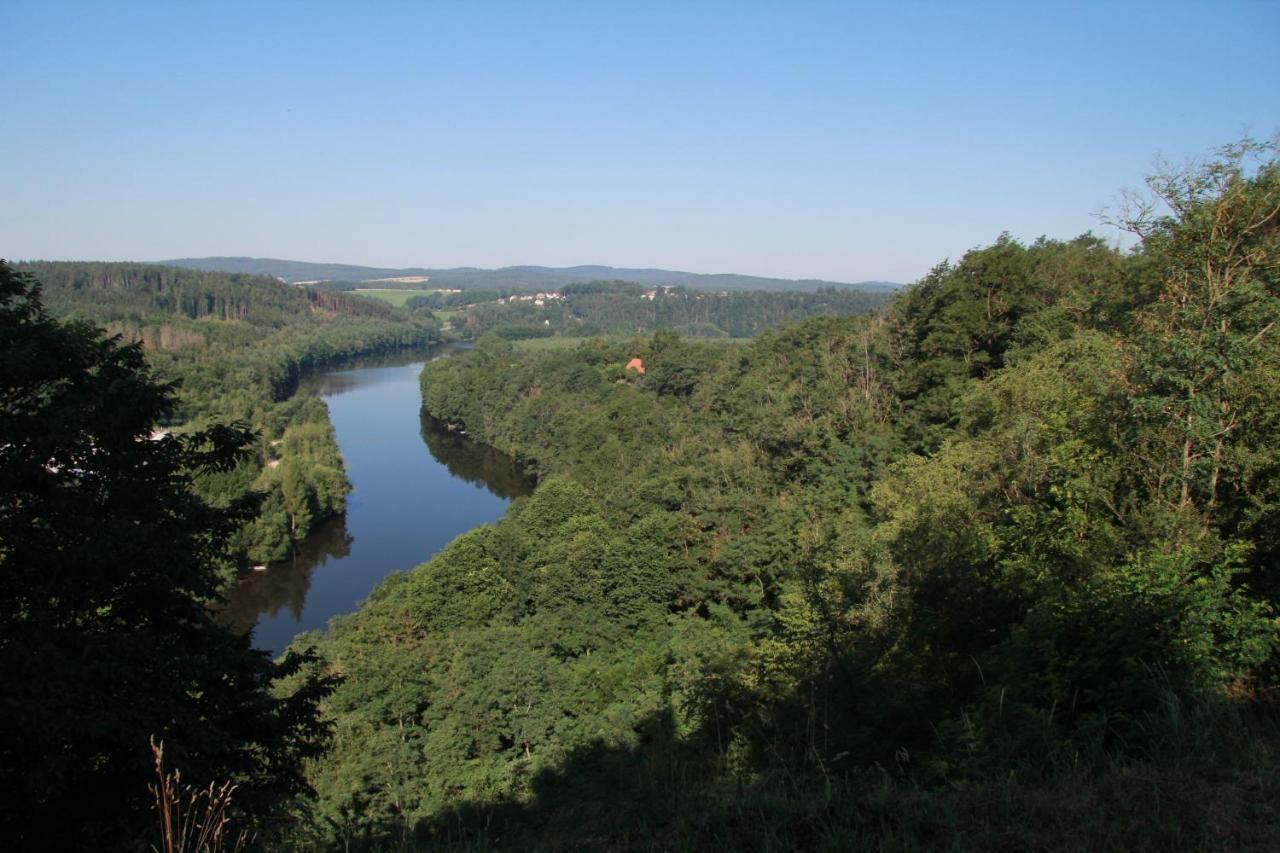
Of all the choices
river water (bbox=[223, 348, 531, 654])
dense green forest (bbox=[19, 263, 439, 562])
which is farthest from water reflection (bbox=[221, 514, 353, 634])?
dense green forest (bbox=[19, 263, 439, 562])

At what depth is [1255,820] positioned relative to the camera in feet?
9.92

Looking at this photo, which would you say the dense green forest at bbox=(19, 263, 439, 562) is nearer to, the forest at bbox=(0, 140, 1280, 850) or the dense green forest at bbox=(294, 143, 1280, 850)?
the forest at bbox=(0, 140, 1280, 850)

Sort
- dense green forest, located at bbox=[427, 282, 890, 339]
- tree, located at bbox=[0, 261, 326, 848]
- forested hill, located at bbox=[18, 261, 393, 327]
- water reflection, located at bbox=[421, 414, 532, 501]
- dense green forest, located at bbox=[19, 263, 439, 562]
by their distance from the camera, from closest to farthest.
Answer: tree, located at bbox=[0, 261, 326, 848] < dense green forest, located at bbox=[19, 263, 439, 562] < water reflection, located at bbox=[421, 414, 532, 501] < forested hill, located at bbox=[18, 261, 393, 327] < dense green forest, located at bbox=[427, 282, 890, 339]

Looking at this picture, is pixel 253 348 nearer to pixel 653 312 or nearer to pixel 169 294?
pixel 169 294

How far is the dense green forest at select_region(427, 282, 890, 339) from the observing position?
454 ft

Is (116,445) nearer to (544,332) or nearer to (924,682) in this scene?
(924,682)

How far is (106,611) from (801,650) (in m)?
7.65

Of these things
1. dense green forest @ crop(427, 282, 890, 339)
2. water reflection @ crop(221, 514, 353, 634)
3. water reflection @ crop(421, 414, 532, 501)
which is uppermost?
dense green forest @ crop(427, 282, 890, 339)

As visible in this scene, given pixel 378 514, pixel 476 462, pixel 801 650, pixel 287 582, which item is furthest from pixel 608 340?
pixel 801 650

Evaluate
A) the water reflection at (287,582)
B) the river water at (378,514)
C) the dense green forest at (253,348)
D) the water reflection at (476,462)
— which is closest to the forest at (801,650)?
the dense green forest at (253,348)

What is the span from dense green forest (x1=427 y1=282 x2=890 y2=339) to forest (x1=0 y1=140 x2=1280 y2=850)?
378ft

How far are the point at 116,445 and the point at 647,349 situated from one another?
5827cm

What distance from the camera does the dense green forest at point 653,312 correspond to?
138500 mm

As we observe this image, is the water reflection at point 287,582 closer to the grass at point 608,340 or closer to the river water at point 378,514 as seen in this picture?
the river water at point 378,514
